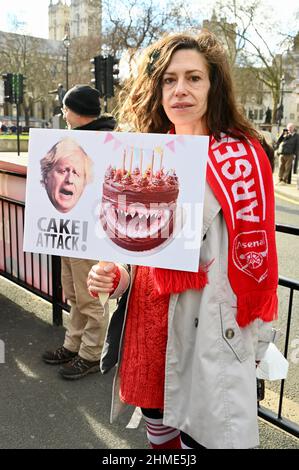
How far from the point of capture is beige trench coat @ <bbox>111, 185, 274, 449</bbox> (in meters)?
1.40

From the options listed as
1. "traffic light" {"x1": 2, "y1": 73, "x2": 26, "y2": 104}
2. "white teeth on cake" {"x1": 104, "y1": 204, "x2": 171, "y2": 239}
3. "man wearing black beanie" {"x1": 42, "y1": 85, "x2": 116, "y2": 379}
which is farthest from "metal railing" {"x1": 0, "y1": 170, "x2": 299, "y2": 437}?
"traffic light" {"x1": 2, "y1": 73, "x2": 26, "y2": 104}

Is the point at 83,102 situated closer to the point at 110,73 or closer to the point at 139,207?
the point at 139,207

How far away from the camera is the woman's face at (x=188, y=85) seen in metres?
1.44

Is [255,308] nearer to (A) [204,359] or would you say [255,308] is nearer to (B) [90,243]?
(A) [204,359]

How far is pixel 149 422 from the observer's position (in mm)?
1761

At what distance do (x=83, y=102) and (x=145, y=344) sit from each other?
1.87 meters

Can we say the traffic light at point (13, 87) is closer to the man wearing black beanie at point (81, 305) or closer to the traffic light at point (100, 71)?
the traffic light at point (100, 71)

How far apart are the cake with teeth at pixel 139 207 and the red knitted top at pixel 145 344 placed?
0.65 ft

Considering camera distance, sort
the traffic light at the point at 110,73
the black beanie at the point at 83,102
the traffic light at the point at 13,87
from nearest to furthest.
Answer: the black beanie at the point at 83,102 → the traffic light at the point at 110,73 → the traffic light at the point at 13,87

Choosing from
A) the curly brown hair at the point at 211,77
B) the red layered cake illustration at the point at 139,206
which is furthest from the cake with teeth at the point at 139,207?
the curly brown hair at the point at 211,77

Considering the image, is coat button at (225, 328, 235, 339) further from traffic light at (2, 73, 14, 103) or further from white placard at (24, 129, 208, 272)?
traffic light at (2, 73, 14, 103)

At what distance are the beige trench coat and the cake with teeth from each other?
12 centimetres
